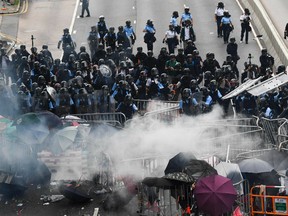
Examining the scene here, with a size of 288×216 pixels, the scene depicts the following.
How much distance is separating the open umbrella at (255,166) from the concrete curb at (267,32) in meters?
10.8

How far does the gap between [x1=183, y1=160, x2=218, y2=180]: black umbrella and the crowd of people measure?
4638 millimetres

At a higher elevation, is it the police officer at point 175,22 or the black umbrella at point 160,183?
the police officer at point 175,22

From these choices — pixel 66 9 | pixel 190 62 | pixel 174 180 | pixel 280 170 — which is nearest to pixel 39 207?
pixel 174 180

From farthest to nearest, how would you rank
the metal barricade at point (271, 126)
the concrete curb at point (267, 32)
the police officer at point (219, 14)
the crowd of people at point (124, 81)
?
the police officer at point (219, 14) → the concrete curb at point (267, 32) → the crowd of people at point (124, 81) → the metal barricade at point (271, 126)

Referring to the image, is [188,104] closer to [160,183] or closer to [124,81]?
[124,81]

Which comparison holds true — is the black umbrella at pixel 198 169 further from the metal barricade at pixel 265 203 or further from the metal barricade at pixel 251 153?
the metal barricade at pixel 251 153

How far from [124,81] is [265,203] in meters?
7.09

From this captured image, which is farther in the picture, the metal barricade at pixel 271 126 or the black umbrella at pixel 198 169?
the metal barricade at pixel 271 126

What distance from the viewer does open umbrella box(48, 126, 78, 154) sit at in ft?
67.1

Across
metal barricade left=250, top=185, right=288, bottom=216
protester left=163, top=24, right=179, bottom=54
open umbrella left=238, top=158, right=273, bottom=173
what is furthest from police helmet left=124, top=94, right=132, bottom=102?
protester left=163, top=24, right=179, bottom=54

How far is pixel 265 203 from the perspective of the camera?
1809 cm

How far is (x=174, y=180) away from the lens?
1739 cm

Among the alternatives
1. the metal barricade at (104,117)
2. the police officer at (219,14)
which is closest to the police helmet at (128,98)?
the metal barricade at (104,117)

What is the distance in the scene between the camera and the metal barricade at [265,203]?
18.0 meters
